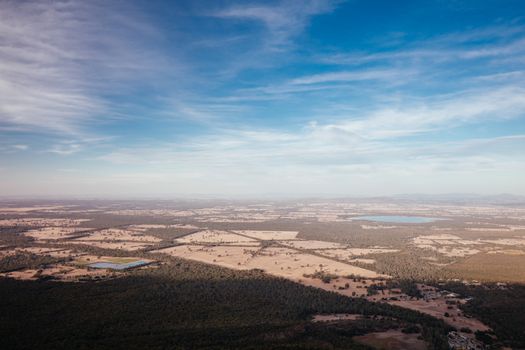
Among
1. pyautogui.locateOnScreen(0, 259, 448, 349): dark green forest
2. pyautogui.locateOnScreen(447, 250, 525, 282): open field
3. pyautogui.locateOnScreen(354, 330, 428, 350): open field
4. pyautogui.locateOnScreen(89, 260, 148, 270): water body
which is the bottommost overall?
pyautogui.locateOnScreen(354, 330, 428, 350): open field

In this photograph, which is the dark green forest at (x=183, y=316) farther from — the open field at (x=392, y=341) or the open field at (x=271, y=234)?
the open field at (x=271, y=234)

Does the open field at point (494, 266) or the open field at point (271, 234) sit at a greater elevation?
the open field at point (271, 234)

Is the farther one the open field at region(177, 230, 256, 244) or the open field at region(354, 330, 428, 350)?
the open field at region(177, 230, 256, 244)

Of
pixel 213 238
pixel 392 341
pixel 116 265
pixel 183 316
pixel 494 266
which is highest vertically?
pixel 213 238

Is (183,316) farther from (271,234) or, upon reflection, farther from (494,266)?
(271,234)

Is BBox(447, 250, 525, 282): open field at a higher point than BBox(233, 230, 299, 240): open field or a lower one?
lower

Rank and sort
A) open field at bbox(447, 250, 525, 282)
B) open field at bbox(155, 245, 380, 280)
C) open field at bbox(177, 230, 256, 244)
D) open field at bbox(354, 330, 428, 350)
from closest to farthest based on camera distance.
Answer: open field at bbox(354, 330, 428, 350), open field at bbox(447, 250, 525, 282), open field at bbox(155, 245, 380, 280), open field at bbox(177, 230, 256, 244)

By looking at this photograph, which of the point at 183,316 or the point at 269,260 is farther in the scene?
the point at 269,260

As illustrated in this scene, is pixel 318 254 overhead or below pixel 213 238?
below

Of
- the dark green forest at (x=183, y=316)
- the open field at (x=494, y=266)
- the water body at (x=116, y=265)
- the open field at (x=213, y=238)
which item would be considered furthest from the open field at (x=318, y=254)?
the dark green forest at (x=183, y=316)

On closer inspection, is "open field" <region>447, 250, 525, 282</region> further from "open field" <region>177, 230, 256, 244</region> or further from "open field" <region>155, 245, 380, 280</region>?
"open field" <region>177, 230, 256, 244</region>

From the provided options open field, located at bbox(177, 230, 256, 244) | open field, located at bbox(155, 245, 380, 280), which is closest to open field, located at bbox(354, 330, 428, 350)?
open field, located at bbox(155, 245, 380, 280)

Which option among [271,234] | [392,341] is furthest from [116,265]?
[271,234]
